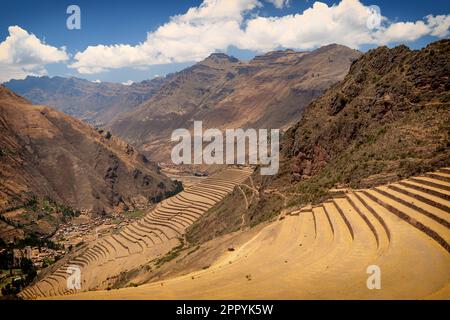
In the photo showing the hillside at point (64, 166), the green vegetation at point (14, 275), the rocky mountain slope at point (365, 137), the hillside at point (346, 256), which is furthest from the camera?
the hillside at point (64, 166)

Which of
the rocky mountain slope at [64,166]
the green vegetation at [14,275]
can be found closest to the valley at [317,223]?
the green vegetation at [14,275]

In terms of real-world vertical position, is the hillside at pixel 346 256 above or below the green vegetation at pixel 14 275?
above

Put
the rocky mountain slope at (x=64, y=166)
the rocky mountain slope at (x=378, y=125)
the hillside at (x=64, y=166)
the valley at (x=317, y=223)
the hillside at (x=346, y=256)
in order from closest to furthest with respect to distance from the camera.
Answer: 1. the hillside at (x=346, y=256)
2. the valley at (x=317, y=223)
3. the rocky mountain slope at (x=378, y=125)
4. the hillside at (x=64, y=166)
5. the rocky mountain slope at (x=64, y=166)

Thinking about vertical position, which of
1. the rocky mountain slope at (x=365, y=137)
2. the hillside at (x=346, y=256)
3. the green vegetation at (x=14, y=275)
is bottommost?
the green vegetation at (x=14, y=275)

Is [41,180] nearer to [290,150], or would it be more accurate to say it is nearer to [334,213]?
[290,150]

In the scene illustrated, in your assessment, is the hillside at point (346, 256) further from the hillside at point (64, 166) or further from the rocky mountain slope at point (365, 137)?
the hillside at point (64, 166)

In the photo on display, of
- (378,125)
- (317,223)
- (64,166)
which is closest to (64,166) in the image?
(64,166)

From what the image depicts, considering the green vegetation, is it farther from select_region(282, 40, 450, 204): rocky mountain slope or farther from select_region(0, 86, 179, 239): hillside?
select_region(282, 40, 450, 204): rocky mountain slope

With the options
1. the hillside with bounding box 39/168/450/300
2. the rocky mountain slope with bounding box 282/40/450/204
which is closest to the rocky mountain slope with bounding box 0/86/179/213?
the rocky mountain slope with bounding box 282/40/450/204
